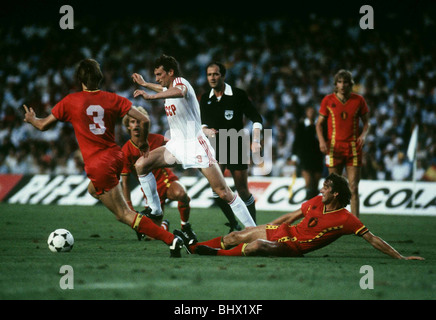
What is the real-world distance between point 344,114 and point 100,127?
15.3 ft

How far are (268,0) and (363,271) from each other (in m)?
20.0

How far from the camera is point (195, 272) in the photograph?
5.94m

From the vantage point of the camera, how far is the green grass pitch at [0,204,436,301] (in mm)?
→ 4926

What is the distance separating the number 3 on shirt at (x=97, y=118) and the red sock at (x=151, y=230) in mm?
965

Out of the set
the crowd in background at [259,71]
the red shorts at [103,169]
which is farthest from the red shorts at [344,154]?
the crowd in background at [259,71]

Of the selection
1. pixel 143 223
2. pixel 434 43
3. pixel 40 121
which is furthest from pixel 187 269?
pixel 434 43

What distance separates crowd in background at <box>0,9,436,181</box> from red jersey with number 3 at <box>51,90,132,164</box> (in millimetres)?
11403

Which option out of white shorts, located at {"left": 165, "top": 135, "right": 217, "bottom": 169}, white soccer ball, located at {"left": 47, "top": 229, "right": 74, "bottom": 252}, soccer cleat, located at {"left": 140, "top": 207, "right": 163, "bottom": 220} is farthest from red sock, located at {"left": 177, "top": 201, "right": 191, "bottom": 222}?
white soccer ball, located at {"left": 47, "top": 229, "right": 74, "bottom": 252}

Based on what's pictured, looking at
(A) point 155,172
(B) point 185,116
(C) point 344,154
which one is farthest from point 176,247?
(C) point 344,154

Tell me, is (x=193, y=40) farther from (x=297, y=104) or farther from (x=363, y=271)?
(x=363, y=271)

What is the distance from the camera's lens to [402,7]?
23.9 meters

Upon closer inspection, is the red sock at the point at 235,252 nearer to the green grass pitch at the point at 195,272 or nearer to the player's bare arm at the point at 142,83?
the green grass pitch at the point at 195,272

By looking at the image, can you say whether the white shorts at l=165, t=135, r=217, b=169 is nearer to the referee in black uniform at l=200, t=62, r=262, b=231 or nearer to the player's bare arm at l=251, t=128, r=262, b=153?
the player's bare arm at l=251, t=128, r=262, b=153

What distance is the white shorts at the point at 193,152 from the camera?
7934mm
